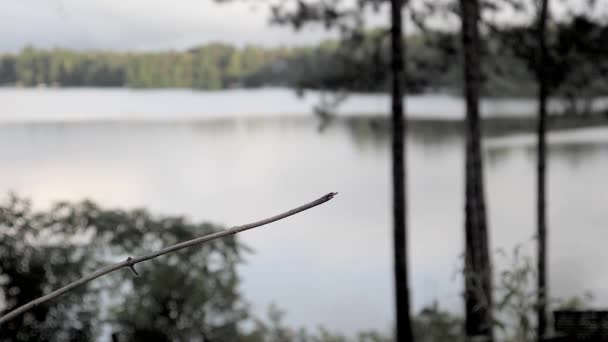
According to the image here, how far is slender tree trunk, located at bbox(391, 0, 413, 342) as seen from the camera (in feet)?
15.1

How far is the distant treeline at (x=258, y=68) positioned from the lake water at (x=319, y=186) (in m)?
0.32

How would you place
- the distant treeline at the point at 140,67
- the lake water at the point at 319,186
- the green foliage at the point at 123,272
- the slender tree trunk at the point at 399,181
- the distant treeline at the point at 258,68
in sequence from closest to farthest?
the green foliage at the point at 123,272, the slender tree trunk at the point at 399,181, the distant treeline at the point at 258,68, the lake water at the point at 319,186, the distant treeline at the point at 140,67

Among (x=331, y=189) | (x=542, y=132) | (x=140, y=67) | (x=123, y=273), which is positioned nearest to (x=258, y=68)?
(x=140, y=67)

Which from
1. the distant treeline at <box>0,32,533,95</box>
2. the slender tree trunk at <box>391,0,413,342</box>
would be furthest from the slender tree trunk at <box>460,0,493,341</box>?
the distant treeline at <box>0,32,533,95</box>

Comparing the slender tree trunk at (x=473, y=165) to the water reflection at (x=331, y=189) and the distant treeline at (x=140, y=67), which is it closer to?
the water reflection at (x=331, y=189)

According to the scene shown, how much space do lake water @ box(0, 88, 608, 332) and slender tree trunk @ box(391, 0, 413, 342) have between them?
689 mm

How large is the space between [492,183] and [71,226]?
11436 mm

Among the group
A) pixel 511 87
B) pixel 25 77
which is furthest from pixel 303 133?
pixel 511 87

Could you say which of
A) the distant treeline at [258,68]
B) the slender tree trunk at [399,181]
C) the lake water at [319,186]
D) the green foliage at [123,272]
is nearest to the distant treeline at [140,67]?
the distant treeline at [258,68]

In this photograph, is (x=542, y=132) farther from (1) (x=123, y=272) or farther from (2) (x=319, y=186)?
(2) (x=319, y=186)

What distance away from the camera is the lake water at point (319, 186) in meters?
9.31

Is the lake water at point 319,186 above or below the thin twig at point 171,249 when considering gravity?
below

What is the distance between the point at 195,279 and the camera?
4422 millimetres

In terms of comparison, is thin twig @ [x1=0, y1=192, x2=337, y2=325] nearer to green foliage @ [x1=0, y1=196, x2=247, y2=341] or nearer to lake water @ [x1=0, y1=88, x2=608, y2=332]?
green foliage @ [x1=0, y1=196, x2=247, y2=341]
